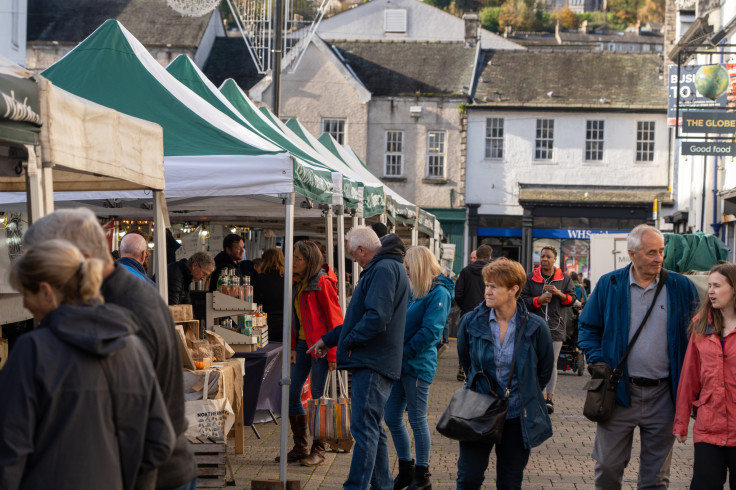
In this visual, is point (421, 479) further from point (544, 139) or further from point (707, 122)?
point (544, 139)

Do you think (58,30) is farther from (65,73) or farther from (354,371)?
(354,371)

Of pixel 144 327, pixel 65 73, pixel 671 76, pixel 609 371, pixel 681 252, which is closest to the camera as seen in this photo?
pixel 144 327

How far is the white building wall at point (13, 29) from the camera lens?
2888 cm

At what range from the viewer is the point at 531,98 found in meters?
40.0

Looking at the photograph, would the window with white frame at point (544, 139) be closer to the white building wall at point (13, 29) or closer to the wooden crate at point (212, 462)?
the white building wall at point (13, 29)

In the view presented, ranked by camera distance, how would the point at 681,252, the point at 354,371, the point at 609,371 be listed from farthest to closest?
the point at 681,252
the point at 354,371
the point at 609,371

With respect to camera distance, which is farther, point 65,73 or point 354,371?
point 65,73

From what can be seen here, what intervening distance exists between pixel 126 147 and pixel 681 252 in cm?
907

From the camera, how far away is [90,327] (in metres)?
3.03

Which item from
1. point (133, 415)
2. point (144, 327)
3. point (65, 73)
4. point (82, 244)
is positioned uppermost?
point (65, 73)

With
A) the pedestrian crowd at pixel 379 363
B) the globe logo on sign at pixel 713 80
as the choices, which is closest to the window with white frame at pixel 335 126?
the globe logo on sign at pixel 713 80

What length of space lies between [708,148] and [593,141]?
815 inches

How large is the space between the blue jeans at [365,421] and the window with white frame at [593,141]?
3429cm

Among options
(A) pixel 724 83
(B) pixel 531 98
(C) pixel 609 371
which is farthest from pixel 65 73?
(B) pixel 531 98
